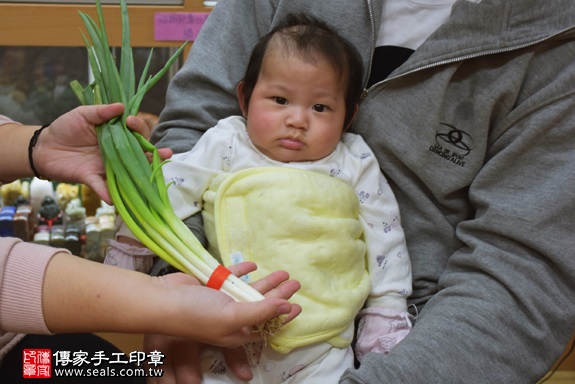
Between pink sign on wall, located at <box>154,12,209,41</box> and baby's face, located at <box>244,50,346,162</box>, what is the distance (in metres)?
0.89

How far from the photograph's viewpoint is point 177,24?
215 cm

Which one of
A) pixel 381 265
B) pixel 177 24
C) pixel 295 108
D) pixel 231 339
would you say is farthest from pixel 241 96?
pixel 177 24

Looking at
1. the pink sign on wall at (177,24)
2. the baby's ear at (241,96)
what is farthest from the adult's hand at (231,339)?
the pink sign on wall at (177,24)

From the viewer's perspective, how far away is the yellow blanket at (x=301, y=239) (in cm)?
120

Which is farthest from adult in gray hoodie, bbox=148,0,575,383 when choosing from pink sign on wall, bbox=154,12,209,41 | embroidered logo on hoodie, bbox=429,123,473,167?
pink sign on wall, bbox=154,12,209,41

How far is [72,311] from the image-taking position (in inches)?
39.2

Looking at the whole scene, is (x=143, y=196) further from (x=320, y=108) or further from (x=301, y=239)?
(x=320, y=108)

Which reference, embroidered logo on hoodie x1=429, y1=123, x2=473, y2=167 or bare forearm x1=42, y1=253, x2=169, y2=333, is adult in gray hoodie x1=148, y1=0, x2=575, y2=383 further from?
bare forearm x1=42, y1=253, x2=169, y2=333

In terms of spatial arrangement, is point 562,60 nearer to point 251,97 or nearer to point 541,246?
point 541,246

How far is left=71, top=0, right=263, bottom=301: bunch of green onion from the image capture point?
3.70 feet

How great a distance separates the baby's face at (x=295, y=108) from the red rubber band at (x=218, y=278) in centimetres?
34

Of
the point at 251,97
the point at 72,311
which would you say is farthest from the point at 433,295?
the point at 72,311

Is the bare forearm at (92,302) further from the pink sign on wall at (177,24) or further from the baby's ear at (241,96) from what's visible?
the pink sign on wall at (177,24)

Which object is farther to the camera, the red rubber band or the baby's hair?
the baby's hair
